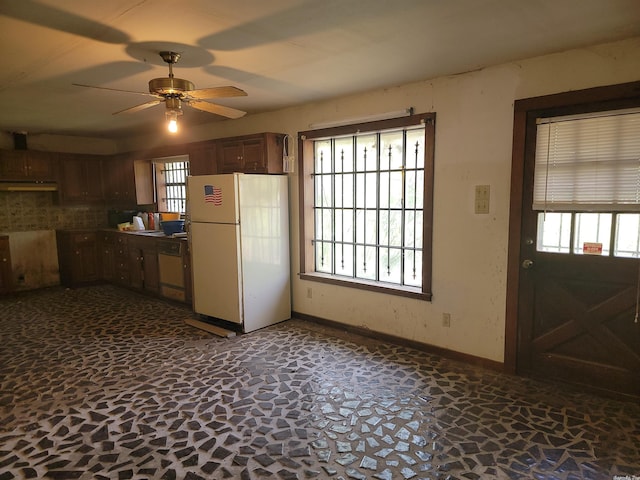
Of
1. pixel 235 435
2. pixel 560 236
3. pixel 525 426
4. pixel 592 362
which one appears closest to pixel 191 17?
pixel 235 435

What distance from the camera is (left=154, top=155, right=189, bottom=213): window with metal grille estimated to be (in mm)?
6297

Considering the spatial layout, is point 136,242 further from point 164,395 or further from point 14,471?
point 14,471

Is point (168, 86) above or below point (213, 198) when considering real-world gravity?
above

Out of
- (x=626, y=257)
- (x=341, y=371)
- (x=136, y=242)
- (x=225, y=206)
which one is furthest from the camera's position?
(x=136, y=242)

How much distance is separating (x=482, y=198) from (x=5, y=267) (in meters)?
6.38

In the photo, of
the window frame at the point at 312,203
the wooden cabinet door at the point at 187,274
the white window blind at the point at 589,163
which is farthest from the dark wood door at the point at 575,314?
the wooden cabinet door at the point at 187,274

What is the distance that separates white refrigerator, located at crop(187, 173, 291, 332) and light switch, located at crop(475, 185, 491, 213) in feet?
6.95

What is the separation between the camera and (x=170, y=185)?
650cm

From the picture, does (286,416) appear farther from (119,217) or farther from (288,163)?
(119,217)

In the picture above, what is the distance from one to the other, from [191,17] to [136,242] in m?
4.39

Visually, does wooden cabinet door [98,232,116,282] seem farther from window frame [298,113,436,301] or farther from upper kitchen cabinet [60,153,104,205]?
window frame [298,113,436,301]

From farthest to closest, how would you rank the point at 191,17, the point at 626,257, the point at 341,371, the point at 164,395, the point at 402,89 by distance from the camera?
the point at 402,89
the point at 341,371
the point at 164,395
the point at 626,257
the point at 191,17

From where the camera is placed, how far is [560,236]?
2922mm

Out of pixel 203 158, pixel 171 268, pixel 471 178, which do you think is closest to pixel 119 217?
pixel 171 268
